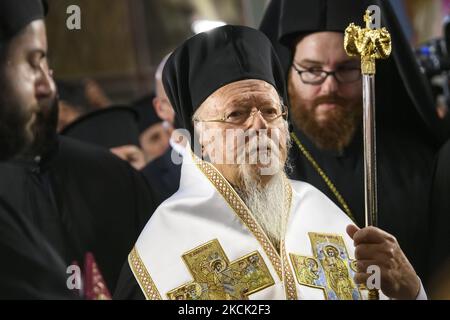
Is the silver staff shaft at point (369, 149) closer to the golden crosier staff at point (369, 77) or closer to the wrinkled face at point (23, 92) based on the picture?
the golden crosier staff at point (369, 77)

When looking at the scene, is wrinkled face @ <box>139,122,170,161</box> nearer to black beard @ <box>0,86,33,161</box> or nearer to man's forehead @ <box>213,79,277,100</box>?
black beard @ <box>0,86,33,161</box>

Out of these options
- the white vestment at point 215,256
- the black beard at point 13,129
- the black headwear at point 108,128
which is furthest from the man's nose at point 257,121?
the black beard at point 13,129

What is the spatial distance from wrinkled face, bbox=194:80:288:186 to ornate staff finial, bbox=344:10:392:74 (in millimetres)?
542

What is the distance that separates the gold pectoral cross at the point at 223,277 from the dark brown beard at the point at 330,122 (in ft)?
3.37

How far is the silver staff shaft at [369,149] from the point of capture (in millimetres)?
5598

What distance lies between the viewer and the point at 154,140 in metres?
6.83

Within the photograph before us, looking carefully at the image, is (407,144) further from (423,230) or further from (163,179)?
(163,179)

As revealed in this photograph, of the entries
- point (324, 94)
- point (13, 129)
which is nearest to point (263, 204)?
point (324, 94)

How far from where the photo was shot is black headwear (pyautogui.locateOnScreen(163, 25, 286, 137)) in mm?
5516

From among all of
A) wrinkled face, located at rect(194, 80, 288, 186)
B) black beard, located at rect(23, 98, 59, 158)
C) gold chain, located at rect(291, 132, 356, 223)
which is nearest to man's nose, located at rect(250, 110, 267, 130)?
wrinkled face, located at rect(194, 80, 288, 186)

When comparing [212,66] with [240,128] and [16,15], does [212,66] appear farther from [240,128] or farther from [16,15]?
[16,15]

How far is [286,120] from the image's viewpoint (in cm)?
570

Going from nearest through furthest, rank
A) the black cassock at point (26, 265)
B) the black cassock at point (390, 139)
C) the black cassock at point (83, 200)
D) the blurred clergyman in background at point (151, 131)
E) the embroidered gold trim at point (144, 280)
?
the embroidered gold trim at point (144, 280) < the black cassock at point (26, 265) < the black cassock at point (83, 200) < the black cassock at point (390, 139) < the blurred clergyman in background at point (151, 131)
